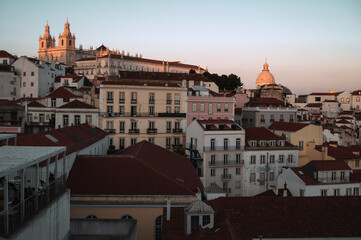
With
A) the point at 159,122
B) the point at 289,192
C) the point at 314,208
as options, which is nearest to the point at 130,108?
the point at 159,122

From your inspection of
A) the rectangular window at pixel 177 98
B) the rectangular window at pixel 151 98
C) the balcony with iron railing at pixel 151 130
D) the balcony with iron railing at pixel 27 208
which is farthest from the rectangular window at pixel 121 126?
the balcony with iron railing at pixel 27 208

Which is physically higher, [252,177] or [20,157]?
[20,157]

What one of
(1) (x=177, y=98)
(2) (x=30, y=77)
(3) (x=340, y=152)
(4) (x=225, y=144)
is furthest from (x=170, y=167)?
(2) (x=30, y=77)

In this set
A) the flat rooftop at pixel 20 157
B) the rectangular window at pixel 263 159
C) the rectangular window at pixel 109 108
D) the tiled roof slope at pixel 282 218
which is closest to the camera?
the flat rooftop at pixel 20 157

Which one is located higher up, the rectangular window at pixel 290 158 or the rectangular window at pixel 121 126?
the rectangular window at pixel 121 126

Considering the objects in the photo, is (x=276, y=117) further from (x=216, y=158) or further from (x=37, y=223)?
(x=37, y=223)

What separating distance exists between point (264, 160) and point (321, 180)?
8.00m

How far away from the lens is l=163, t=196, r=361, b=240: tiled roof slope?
1529cm

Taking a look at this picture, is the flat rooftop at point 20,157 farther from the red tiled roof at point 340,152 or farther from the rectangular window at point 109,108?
the red tiled roof at point 340,152

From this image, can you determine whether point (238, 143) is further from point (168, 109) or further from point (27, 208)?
point (27, 208)

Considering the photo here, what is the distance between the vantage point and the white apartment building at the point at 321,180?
33062 mm

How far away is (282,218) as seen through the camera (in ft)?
54.3

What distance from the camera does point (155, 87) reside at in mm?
Result: 47750

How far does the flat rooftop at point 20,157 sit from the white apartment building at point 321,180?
1000 inches
